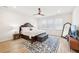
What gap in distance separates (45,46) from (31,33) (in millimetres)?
268

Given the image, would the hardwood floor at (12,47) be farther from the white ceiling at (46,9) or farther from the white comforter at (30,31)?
the white ceiling at (46,9)

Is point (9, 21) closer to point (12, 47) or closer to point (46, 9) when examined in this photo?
point (12, 47)

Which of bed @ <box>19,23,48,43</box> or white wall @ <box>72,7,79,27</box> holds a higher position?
white wall @ <box>72,7,79,27</box>

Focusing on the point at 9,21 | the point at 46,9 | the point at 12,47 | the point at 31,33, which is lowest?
the point at 12,47

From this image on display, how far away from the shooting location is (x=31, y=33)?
1.34 m

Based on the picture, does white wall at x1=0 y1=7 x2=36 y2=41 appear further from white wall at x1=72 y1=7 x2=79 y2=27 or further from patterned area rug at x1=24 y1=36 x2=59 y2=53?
white wall at x1=72 y1=7 x2=79 y2=27

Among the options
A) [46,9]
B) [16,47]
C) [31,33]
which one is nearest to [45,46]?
[31,33]

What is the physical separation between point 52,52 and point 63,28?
36 cm

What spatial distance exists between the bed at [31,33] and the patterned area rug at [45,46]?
2.3 inches

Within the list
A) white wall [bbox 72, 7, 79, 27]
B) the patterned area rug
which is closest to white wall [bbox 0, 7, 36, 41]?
the patterned area rug

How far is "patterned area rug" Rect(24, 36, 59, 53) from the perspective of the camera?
1317mm

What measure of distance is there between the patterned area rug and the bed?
58mm
